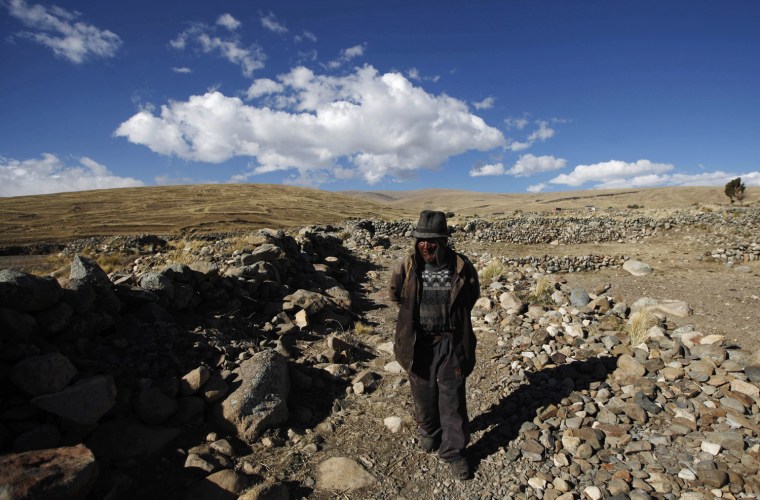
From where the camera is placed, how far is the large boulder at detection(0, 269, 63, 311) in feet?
11.9

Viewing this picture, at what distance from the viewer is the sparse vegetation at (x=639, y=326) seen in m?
5.26

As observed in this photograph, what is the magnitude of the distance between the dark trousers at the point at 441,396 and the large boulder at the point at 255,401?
4.79ft

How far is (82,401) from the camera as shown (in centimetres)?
321

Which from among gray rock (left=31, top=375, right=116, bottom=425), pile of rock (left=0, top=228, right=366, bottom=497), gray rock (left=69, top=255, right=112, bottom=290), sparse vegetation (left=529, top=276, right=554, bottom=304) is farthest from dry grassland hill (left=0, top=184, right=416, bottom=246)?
gray rock (left=31, top=375, right=116, bottom=425)

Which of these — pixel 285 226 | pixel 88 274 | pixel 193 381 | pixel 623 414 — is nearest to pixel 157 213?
pixel 285 226

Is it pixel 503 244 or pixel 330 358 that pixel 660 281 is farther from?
pixel 330 358

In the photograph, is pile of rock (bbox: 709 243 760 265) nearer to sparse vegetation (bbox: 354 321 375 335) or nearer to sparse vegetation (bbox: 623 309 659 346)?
sparse vegetation (bbox: 623 309 659 346)

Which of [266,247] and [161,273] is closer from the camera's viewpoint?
[161,273]

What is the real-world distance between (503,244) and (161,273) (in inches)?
535

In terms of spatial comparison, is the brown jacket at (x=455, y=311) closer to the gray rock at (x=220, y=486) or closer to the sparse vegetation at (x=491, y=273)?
the gray rock at (x=220, y=486)

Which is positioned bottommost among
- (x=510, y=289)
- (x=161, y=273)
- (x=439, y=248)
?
(x=510, y=289)

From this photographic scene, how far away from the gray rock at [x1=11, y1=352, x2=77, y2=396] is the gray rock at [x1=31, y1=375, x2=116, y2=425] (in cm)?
9

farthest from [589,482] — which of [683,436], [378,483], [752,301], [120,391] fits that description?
[752,301]

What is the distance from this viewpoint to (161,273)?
5.54 meters
